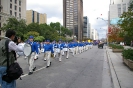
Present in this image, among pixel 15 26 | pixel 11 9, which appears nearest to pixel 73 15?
pixel 11 9

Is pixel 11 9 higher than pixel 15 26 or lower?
higher

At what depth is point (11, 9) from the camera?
6631 cm

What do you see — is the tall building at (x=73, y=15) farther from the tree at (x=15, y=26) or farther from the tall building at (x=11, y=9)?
the tree at (x=15, y=26)

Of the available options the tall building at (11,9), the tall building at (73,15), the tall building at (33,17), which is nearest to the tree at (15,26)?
the tall building at (11,9)

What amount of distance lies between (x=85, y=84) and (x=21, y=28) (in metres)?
37.9

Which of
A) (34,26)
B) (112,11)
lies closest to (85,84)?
(34,26)

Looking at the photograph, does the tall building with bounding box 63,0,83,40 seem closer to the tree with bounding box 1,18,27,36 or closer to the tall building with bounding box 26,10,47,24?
the tall building with bounding box 26,10,47,24

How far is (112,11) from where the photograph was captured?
9538cm

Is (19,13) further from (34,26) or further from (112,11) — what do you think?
(112,11)

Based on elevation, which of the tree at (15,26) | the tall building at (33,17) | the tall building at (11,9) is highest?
the tall building at (33,17)

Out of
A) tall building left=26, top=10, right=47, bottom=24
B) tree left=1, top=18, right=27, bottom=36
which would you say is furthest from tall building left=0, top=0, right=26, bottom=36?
tall building left=26, top=10, right=47, bottom=24

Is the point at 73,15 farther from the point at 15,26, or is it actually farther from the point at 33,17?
the point at 15,26

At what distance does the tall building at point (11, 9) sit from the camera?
5842 centimetres

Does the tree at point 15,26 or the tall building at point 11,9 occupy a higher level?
the tall building at point 11,9
